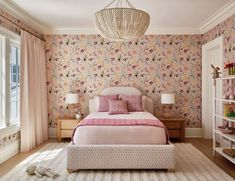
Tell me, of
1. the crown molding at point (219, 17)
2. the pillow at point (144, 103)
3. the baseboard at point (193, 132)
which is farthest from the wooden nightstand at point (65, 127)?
the crown molding at point (219, 17)

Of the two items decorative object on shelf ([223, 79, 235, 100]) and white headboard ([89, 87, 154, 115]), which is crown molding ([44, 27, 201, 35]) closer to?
white headboard ([89, 87, 154, 115])

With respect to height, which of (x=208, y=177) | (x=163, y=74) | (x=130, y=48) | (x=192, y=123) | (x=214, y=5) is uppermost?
(x=214, y=5)

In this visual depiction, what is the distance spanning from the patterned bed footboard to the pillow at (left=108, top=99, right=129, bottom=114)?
1.50 m

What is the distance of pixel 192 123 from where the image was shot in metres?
5.83

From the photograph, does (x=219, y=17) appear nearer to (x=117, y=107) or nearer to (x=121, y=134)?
(x=117, y=107)

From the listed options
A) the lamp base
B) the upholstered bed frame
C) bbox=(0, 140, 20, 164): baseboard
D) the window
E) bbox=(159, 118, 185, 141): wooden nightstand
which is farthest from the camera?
the lamp base

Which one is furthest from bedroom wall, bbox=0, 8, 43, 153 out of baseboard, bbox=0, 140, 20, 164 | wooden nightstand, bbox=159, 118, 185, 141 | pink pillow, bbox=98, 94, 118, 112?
wooden nightstand, bbox=159, 118, 185, 141

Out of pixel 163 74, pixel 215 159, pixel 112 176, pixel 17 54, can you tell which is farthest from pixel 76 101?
pixel 215 159

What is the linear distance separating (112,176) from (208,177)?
1.27m

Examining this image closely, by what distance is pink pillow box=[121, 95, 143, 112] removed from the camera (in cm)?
515

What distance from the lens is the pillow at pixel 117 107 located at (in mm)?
4836

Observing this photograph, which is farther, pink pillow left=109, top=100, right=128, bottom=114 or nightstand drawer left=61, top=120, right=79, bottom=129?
nightstand drawer left=61, top=120, right=79, bottom=129

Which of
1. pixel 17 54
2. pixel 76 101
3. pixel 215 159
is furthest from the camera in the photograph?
pixel 76 101

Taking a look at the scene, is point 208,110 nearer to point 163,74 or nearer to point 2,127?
point 163,74
